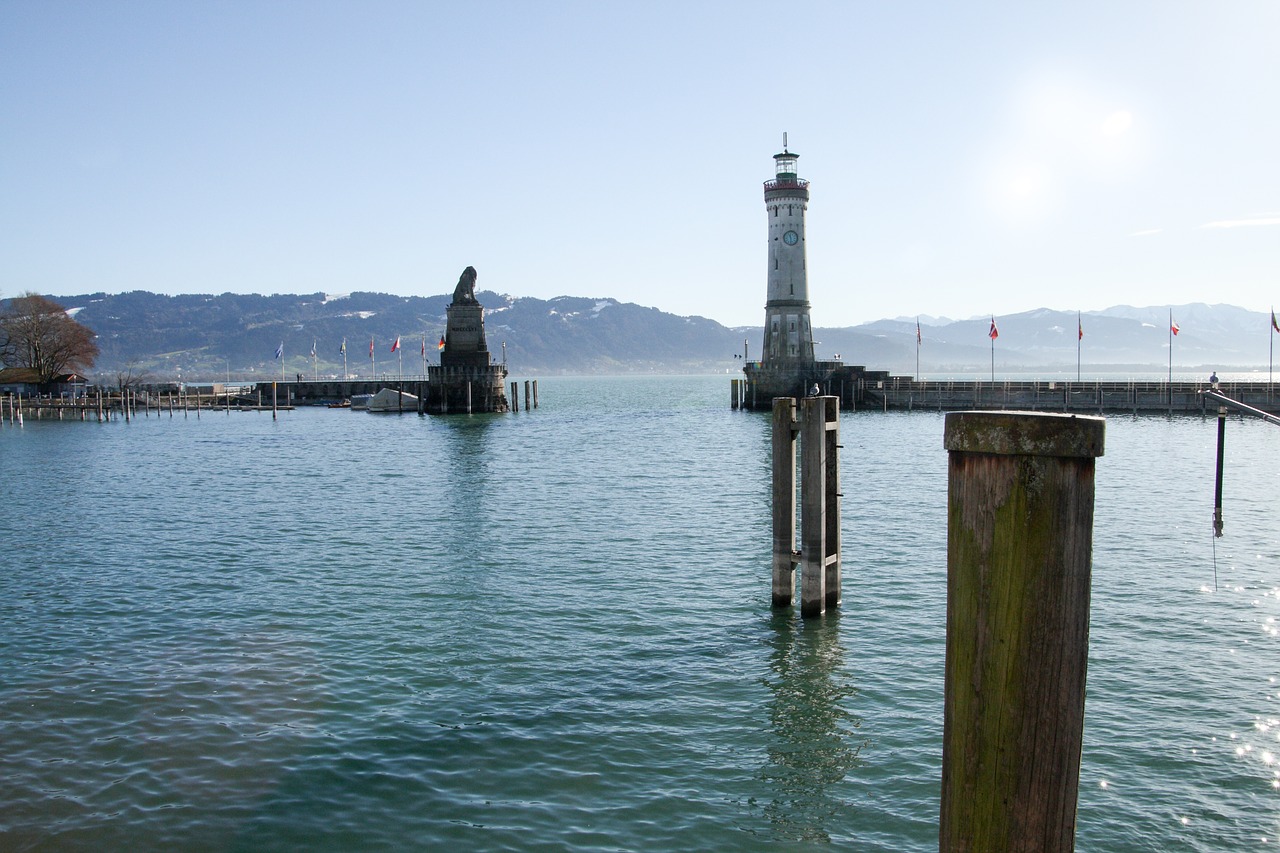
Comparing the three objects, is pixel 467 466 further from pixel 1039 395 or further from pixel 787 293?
pixel 1039 395

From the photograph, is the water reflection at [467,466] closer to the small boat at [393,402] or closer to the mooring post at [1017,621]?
the small boat at [393,402]

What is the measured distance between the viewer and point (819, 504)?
14844 mm

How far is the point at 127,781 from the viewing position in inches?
409

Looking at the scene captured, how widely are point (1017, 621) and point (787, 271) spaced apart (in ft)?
244

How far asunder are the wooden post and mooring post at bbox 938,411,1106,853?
10.3 meters

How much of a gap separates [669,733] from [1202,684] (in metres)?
7.37

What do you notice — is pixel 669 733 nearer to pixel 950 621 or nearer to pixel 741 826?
pixel 741 826

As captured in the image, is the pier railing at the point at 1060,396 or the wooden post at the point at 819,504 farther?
the pier railing at the point at 1060,396

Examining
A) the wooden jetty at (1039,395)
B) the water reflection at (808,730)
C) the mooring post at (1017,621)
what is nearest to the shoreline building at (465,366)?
the wooden jetty at (1039,395)

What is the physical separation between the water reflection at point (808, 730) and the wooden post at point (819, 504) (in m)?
0.53

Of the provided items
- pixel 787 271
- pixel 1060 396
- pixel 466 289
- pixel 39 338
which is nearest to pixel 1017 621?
pixel 787 271

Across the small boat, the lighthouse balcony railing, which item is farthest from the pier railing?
the small boat

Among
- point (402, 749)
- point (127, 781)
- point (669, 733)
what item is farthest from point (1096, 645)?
point (127, 781)

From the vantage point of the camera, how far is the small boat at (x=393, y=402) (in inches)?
3888
